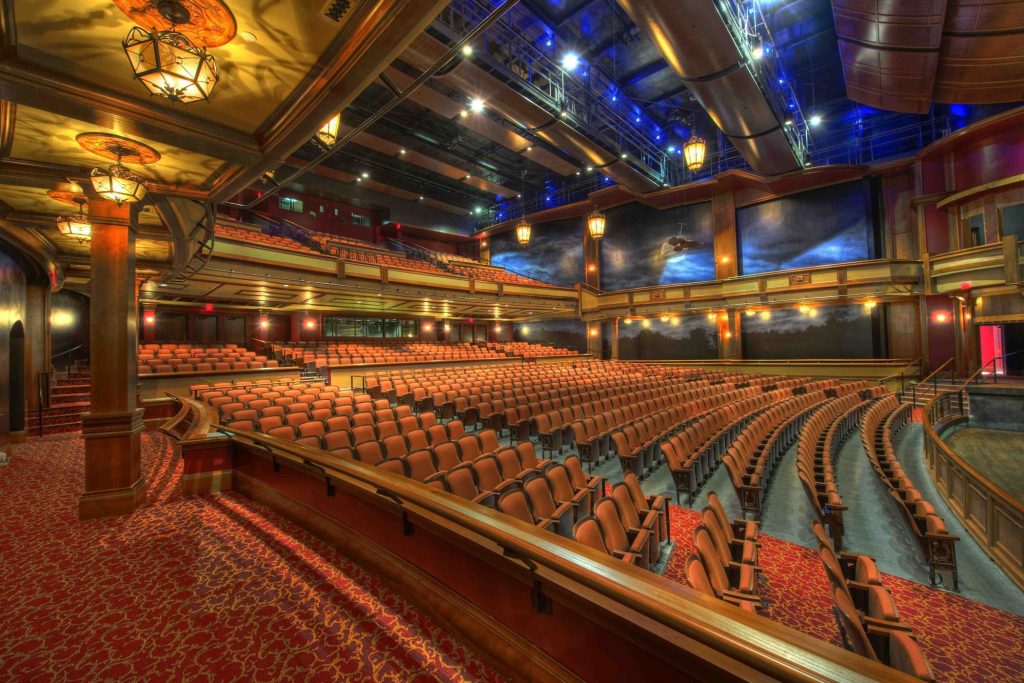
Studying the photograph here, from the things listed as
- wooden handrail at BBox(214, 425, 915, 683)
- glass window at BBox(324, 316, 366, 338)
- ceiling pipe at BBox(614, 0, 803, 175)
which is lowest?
wooden handrail at BBox(214, 425, 915, 683)

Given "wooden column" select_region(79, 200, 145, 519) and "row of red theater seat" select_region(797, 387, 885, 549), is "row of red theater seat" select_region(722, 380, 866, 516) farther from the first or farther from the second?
"wooden column" select_region(79, 200, 145, 519)

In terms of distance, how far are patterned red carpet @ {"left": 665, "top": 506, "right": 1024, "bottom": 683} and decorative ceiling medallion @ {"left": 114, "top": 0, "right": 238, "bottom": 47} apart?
136 inches

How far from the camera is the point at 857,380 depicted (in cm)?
998

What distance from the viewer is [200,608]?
5.86 feet

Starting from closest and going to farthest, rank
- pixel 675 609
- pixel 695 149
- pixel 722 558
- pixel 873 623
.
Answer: pixel 675 609 < pixel 873 623 < pixel 722 558 < pixel 695 149

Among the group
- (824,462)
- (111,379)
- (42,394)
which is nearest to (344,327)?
(42,394)

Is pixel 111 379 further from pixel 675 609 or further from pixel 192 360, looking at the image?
pixel 192 360

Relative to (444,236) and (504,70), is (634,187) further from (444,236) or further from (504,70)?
(444,236)

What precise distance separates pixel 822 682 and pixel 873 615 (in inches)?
55.6

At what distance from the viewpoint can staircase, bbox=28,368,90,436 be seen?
5812 mm

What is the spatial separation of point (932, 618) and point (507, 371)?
8469mm

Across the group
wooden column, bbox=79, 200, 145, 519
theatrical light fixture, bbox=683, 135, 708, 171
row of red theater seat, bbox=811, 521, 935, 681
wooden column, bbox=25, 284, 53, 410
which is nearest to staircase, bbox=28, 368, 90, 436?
wooden column, bbox=25, 284, 53, 410

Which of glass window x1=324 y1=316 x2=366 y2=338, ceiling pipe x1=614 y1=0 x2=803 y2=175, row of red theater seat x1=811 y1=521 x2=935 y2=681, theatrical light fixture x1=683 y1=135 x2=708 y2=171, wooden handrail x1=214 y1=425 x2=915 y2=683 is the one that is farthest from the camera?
glass window x1=324 y1=316 x2=366 y2=338

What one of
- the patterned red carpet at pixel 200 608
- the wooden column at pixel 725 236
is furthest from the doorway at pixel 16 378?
the wooden column at pixel 725 236
